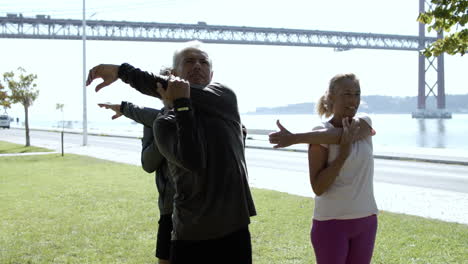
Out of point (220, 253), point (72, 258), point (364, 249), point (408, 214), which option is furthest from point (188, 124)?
point (408, 214)

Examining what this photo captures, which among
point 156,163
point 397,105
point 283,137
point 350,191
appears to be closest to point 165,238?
point 156,163

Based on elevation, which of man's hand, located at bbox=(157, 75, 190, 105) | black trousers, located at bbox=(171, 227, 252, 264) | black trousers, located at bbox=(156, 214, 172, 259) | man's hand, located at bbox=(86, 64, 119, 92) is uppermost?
man's hand, located at bbox=(86, 64, 119, 92)

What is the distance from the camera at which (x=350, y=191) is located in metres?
2.65

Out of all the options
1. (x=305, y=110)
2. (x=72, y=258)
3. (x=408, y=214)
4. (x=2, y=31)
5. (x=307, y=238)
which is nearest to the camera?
(x=72, y=258)

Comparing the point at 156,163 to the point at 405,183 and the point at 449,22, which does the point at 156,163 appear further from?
the point at 405,183

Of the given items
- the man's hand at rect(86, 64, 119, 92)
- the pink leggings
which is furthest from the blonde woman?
the man's hand at rect(86, 64, 119, 92)

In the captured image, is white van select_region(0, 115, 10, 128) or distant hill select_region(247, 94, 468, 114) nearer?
white van select_region(0, 115, 10, 128)

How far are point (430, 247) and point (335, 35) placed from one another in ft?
313

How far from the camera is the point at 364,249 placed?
2.62 metres

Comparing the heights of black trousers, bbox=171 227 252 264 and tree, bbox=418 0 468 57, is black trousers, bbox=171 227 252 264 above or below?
below

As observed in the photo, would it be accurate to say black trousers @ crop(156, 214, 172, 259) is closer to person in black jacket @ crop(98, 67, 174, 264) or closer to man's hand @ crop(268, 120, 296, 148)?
person in black jacket @ crop(98, 67, 174, 264)

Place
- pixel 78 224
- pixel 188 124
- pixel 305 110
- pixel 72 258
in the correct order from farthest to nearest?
pixel 305 110 < pixel 78 224 < pixel 72 258 < pixel 188 124

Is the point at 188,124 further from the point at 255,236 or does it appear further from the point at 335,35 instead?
the point at 335,35

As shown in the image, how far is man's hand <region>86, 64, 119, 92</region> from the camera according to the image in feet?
6.94
